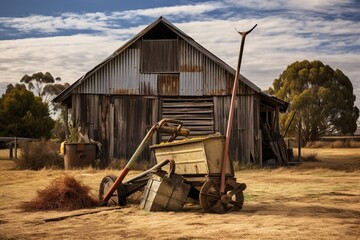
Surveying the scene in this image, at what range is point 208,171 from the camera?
331 inches

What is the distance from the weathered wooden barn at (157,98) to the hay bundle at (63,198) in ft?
32.7

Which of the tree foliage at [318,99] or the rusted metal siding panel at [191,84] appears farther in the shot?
the tree foliage at [318,99]

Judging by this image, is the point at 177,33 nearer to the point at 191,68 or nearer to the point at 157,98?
the point at 191,68

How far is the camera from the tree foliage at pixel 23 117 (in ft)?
129

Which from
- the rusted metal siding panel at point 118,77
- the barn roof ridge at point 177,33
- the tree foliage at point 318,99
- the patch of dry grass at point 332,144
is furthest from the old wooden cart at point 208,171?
the tree foliage at point 318,99

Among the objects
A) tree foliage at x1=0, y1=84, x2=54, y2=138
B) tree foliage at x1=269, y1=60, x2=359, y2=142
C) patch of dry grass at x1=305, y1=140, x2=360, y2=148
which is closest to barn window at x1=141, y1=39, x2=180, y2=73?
tree foliage at x1=0, y1=84, x2=54, y2=138

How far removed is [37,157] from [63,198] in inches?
396

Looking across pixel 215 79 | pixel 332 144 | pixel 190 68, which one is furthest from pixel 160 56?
pixel 332 144

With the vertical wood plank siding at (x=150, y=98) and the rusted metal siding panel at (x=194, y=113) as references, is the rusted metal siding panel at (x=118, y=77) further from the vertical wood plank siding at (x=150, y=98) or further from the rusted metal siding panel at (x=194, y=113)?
the rusted metal siding panel at (x=194, y=113)

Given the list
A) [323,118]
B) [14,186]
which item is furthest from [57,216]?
[323,118]

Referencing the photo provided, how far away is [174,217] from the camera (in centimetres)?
799

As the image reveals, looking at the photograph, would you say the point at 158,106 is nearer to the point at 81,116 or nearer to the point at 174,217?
the point at 81,116

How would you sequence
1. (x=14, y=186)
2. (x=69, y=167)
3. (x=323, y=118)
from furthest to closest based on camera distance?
(x=323, y=118)
(x=69, y=167)
(x=14, y=186)

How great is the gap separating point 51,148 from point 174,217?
12.6 metres
